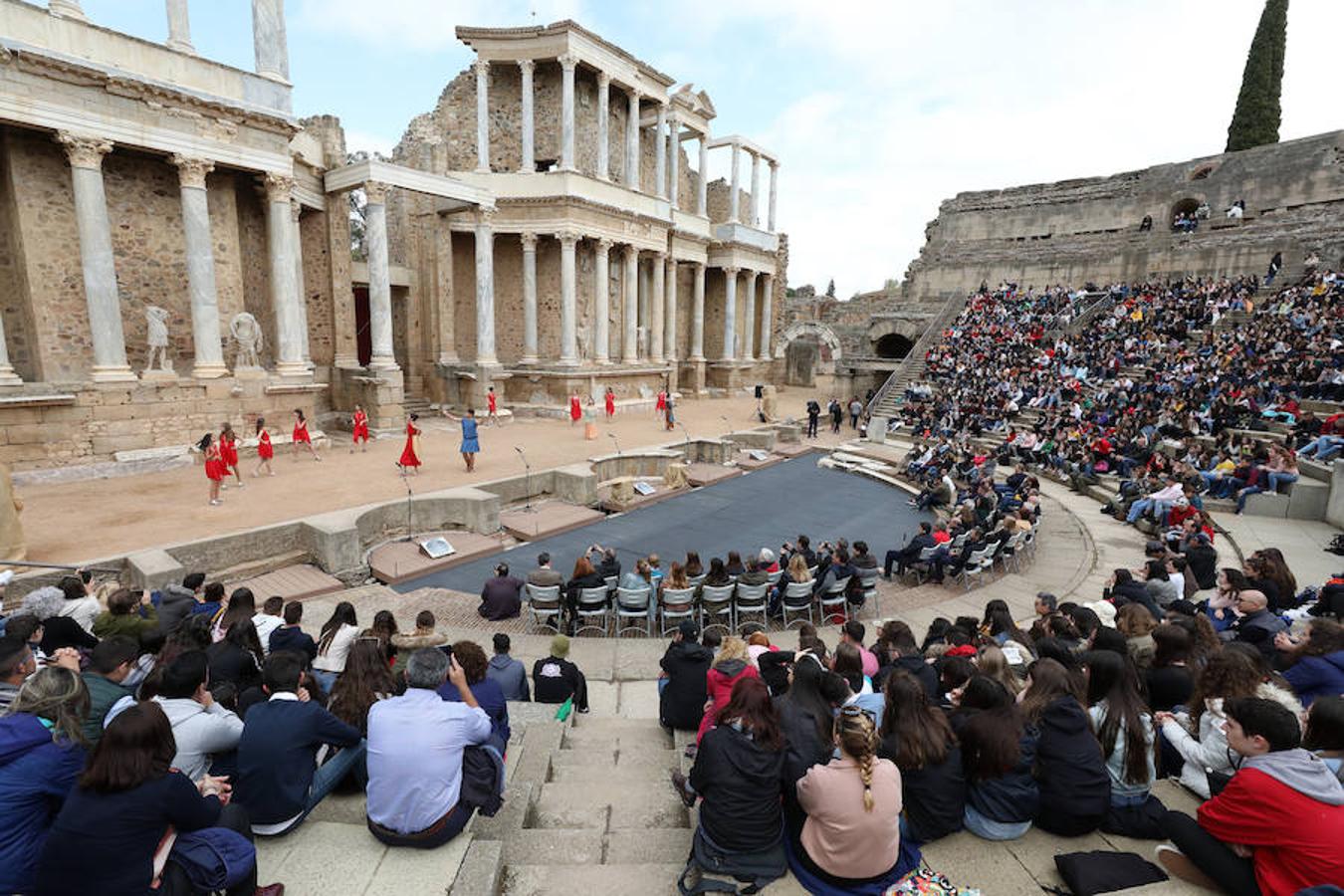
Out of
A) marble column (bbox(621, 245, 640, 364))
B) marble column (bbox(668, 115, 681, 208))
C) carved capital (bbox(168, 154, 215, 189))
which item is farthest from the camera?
marble column (bbox(668, 115, 681, 208))

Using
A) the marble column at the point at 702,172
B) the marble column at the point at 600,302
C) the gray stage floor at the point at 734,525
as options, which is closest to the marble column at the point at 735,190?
the marble column at the point at 702,172

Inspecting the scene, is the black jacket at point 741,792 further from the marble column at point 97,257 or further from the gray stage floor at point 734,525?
the marble column at point 97,257

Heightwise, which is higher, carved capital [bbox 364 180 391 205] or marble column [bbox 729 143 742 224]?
marble column [bbox 729 143 742 224]

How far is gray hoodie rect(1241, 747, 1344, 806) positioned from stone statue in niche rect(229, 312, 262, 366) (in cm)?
2007

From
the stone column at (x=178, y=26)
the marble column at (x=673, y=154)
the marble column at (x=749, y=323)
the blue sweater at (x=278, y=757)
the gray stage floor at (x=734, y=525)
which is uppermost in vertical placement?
the marble column at (x=673, y=154)

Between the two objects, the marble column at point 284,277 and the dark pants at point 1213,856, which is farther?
the marble column at point 284,277

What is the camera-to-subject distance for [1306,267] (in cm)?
2266

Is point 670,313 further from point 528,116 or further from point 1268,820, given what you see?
point 1268,820

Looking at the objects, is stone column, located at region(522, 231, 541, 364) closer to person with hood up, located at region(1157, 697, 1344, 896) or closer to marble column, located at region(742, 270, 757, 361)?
marble column, located at region(742, 270, 757, 361)

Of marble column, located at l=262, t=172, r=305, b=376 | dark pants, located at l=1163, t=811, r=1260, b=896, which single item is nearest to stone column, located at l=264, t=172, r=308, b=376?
marble column, located at l=262, t=172, r=305, b=376

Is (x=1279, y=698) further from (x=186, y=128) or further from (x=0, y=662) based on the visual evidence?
(x=186, y=128)

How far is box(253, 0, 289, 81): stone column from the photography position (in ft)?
55.0

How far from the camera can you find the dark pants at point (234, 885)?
264 centimetres

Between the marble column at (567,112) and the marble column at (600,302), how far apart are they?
3279 millimetres
